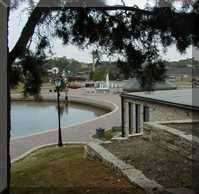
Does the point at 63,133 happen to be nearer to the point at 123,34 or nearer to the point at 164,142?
the point at 164,142

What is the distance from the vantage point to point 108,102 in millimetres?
17141

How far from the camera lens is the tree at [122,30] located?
105 inches

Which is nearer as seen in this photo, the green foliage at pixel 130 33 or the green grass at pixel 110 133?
the green foliage at pixel 130 33

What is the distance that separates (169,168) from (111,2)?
7.36ft

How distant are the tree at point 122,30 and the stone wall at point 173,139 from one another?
1.36 meters

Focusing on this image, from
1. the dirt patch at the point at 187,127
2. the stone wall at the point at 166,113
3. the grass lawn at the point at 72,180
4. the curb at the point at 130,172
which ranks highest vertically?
the stone wall at the point at 166,113

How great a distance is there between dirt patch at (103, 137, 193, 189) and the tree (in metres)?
1.20

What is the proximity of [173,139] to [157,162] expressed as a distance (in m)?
0.56

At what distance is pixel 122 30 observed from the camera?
2.86 meters

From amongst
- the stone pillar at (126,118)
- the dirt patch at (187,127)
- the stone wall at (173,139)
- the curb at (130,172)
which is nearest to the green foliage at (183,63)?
the stone wall at (173,139)

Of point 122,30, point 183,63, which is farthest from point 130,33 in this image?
point 183,63
